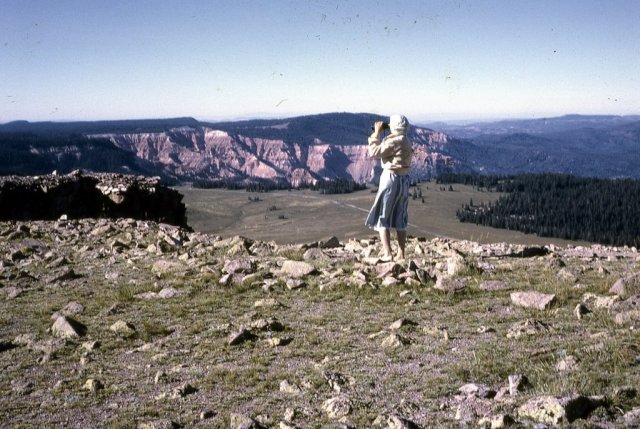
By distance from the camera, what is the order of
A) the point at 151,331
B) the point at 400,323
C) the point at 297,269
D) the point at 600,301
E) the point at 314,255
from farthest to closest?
the point at 314,255 < the point at 297,269 < the point at 151,331 < the point at 600,301 < the point at 400,323

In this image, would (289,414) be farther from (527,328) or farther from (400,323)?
(527,328)

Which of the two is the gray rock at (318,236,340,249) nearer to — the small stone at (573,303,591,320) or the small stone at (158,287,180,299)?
the small stone at (158,287,180,299)

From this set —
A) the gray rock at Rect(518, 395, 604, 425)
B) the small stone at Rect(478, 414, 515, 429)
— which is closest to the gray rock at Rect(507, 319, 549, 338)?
the gray rock at Rect(518, 395, 604, 425)

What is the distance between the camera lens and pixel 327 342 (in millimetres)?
8562

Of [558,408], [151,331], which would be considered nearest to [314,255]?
[151,331]

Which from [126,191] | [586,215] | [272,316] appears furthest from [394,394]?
[586,215]

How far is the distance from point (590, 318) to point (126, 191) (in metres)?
27.0

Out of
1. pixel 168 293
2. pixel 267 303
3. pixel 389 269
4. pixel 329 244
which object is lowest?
pixel 329 244

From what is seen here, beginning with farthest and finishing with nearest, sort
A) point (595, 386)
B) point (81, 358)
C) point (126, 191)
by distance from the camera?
point (126, 191)
point (81, 358)
point (595, 386)

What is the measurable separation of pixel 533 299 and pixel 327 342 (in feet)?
13.6

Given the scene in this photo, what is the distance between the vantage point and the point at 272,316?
10125mm

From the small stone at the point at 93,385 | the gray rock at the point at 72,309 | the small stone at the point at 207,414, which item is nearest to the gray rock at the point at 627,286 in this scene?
the small stone at the point at 207,414

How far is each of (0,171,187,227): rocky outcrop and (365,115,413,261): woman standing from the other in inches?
774

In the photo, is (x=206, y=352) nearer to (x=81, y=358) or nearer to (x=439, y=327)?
(x=81, y=358)
